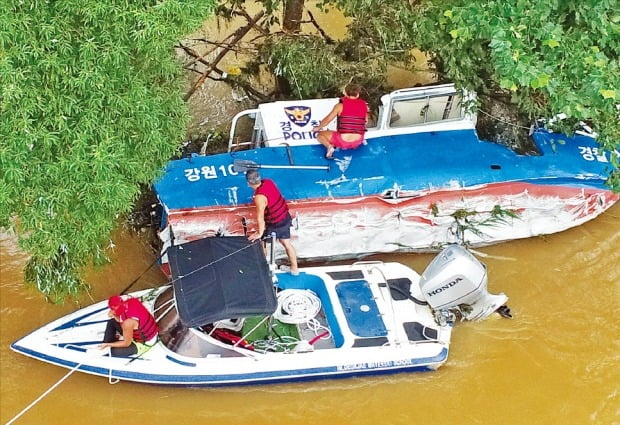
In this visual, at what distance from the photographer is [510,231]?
8.67 meters

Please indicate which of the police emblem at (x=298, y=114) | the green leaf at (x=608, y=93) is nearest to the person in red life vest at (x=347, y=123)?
the police emblem at (x=298, y=114)

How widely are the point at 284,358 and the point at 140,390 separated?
1.66 m

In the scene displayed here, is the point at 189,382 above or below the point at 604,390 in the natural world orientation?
above

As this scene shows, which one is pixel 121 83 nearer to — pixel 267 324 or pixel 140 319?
pixel 140 319

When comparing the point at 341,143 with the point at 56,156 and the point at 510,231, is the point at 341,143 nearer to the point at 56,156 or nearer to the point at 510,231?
the point at 510,231

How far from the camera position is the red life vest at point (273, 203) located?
24.4ft

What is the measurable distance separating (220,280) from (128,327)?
1080 millimetres

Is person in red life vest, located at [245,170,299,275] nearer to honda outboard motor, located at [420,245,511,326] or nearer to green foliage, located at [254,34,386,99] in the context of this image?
honda outboard motor, located at [420,245,511,326]

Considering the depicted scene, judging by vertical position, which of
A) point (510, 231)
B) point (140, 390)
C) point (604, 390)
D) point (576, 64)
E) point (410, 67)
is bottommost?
point (604, 390)

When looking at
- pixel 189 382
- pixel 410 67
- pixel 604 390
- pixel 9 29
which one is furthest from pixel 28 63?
pixel 604 390

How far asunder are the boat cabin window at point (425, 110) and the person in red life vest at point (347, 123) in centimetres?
52

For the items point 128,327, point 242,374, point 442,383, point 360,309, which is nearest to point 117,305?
point 128,327

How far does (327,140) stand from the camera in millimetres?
8461

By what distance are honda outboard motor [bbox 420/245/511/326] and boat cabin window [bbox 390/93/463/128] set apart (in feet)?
7.21
